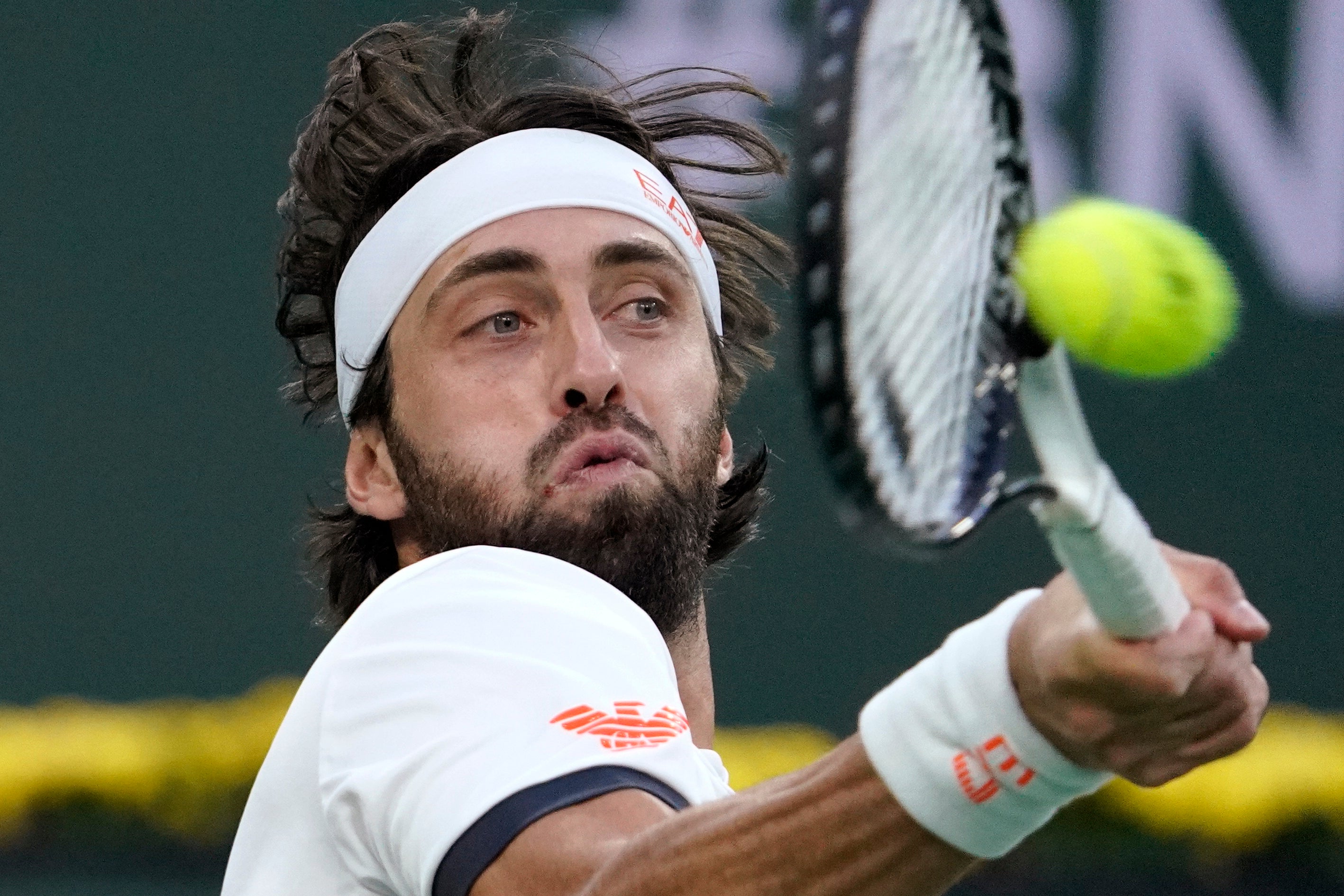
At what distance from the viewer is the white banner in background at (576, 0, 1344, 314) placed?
4.81 metres

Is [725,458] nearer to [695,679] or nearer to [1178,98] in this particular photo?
[695,679]

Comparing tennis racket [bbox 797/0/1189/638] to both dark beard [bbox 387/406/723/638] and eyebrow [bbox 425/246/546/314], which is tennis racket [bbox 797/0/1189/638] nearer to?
dark beard [bbox 387/406/723/638]

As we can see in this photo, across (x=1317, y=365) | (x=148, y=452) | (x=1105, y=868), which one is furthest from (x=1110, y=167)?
(x=148, y=452)

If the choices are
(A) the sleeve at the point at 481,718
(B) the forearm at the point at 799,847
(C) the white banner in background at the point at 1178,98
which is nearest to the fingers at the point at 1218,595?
(B) the forearm at the point at 799,847

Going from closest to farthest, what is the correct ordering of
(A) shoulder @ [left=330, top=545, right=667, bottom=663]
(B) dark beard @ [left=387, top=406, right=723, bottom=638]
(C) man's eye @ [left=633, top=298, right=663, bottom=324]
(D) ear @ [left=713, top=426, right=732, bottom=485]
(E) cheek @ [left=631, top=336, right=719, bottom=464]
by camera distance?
(A) shoulder @ [left=330, top=545, right=667, bottom=663] → (B) dark beard @ [left=387, top=406, right=723, bottom=638] → (E) cheek @ [left=631, top=336, right=719, bottom=464] → (C) man's eye @ [left=633, top=298, right=663, bottom=324] → (D) ear @ [left=713, top=426, right=732, bottom=485]

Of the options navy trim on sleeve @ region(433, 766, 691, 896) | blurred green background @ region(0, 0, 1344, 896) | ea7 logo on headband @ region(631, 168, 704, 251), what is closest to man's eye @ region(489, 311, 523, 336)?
ea7 logo on headband @ region(631, 168, 704, 251)

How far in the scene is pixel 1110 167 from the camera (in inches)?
191

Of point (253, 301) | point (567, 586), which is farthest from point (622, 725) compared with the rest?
point (253, 301)

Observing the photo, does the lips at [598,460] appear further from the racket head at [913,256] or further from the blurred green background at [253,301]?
the blurred green background at [253,301]

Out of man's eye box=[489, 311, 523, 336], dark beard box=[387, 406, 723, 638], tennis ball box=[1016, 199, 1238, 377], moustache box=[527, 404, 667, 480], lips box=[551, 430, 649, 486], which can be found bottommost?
dark beard box=[387, 406, 723, 638]

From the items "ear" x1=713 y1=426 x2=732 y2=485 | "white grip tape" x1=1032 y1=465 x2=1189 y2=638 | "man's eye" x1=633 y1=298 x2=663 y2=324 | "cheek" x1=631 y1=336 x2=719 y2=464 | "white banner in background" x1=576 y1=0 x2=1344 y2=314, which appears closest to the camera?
"white grip tape" x1=1032 y1=465 x2=1189 y2=638

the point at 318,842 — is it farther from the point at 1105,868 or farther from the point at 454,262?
the point at 1105,868

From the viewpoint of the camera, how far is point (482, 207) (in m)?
2.53

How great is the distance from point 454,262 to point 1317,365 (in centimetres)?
314
